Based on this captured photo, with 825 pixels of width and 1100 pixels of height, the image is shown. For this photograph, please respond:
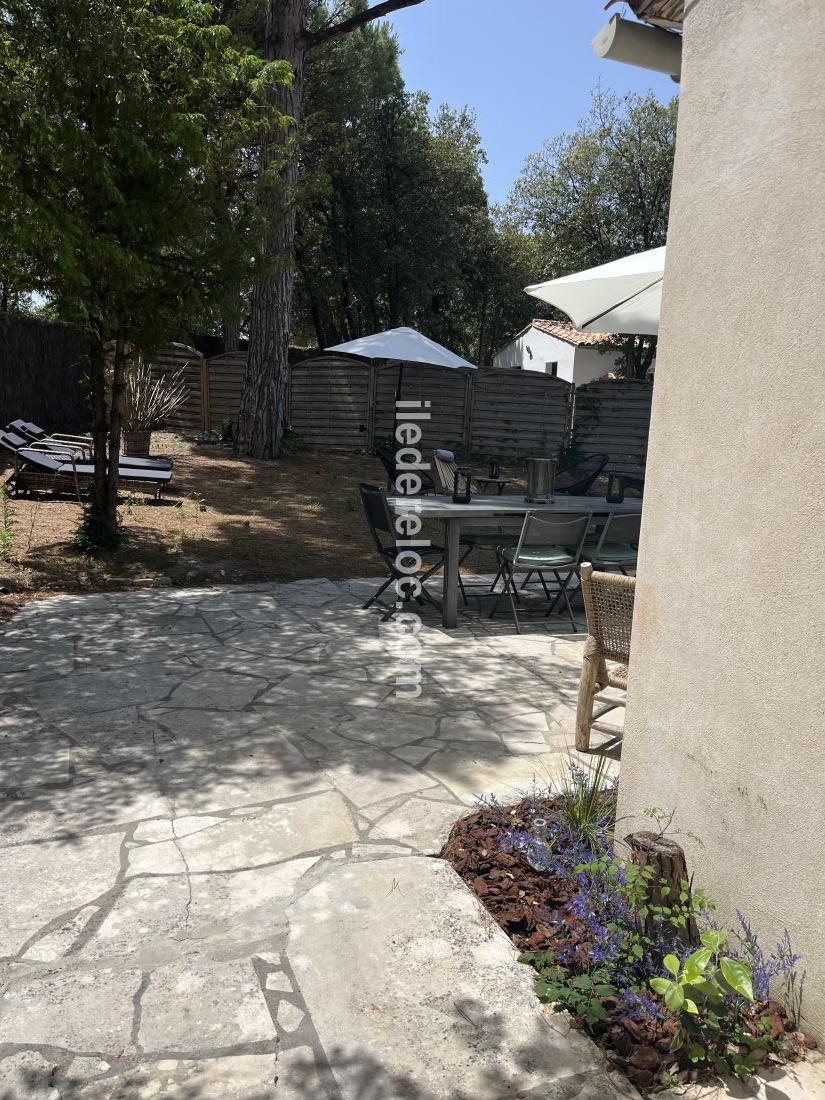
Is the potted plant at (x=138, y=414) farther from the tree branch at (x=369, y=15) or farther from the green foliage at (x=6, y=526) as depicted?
the tree branch at (x=369, y=15)

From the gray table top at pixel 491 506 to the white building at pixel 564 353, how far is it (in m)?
20.0

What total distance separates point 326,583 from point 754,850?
5741 millimetres

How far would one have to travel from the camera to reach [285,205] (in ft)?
25.8

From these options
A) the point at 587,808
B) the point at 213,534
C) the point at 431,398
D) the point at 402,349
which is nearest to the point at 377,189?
the point at 431,398

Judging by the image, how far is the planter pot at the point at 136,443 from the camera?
1242 cm

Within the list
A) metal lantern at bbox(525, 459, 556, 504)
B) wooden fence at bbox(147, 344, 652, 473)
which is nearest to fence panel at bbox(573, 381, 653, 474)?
wooden fence at bbox(147, 344, 652, 473)

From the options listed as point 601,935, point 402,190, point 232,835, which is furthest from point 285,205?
point 402,190

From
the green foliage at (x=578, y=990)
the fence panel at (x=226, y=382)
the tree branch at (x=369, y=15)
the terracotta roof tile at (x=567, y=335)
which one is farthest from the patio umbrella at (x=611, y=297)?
the terracotta roof tile at (x=567, y=335)

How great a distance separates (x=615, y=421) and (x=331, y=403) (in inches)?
239

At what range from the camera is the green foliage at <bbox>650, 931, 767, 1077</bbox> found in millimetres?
2025

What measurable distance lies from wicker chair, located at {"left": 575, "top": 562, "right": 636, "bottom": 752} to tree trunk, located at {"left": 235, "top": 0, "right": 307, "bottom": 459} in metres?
8.82

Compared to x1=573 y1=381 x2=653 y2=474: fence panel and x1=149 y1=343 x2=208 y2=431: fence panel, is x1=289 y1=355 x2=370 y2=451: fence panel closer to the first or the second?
x1=149 y1=343 x2=208 y2=431: fence panel

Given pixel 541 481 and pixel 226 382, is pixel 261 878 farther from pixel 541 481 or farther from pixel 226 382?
pixel 226 382

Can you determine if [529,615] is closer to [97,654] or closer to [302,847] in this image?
[97,654]
